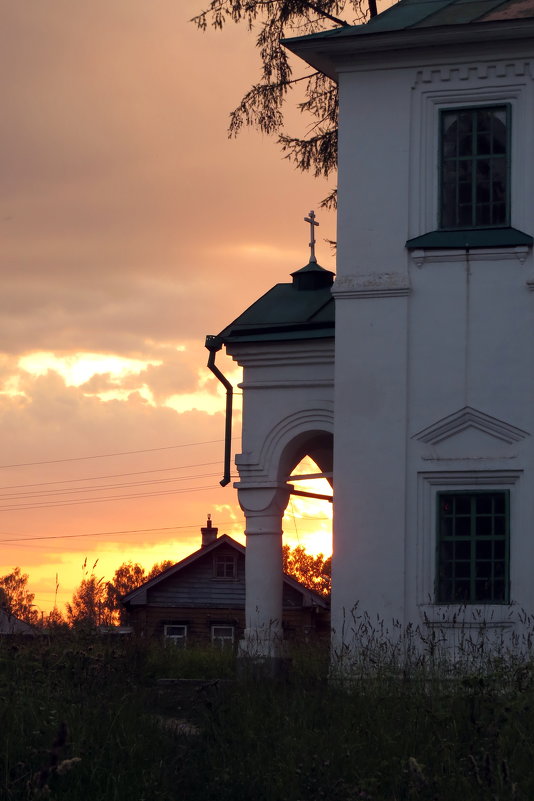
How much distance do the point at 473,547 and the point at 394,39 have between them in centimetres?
552

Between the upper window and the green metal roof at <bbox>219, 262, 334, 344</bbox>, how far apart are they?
7.41 feet

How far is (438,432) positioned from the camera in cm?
1402

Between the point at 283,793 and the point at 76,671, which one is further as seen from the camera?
the point at 76,671

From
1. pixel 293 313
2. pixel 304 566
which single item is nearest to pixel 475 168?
pixel 293 313

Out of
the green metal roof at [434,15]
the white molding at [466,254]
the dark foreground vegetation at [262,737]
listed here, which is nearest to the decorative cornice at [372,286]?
the white molding at [466,254]

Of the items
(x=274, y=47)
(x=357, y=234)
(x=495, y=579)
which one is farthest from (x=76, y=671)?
(x=274, y=47)

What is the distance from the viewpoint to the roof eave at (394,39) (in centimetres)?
1409

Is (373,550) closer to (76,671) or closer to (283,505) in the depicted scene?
(283,505)

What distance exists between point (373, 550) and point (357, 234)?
3.45 meters

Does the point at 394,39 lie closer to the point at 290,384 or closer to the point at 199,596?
the point at 290,384

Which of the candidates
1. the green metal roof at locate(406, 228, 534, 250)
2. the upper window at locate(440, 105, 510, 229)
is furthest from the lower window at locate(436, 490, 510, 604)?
the upper window at locate(440, 105, 510, 229)

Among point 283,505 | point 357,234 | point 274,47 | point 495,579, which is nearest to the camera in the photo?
point 495,579

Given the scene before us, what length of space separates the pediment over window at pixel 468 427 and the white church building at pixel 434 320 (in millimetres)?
16

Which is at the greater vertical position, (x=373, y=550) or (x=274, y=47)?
(x=274, y=47)
